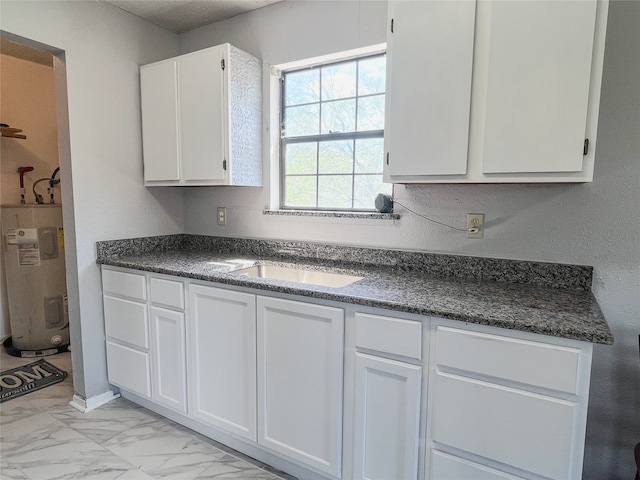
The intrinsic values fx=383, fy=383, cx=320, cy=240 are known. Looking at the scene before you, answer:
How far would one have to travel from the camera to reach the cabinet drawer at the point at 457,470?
1.26 meters

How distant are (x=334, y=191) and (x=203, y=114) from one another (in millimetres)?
876

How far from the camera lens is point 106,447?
194 cm

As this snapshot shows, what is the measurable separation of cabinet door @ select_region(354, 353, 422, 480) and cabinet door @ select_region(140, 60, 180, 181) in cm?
169

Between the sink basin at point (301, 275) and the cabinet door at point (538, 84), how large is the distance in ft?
2.89

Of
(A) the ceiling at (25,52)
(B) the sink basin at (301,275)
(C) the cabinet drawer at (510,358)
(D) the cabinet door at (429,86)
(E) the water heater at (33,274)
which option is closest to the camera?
(C) the cabinet drawer at (510,358)

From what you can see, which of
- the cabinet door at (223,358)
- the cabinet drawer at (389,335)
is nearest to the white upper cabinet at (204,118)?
the cabinet door at (223,358)

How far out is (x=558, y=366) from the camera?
1.13 meters

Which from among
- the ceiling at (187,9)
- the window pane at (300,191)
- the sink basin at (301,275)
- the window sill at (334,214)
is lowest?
the sink basin at (301,275)

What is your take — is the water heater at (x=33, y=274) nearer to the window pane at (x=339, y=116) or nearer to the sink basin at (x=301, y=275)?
the sink basin at (x=301, y=275)

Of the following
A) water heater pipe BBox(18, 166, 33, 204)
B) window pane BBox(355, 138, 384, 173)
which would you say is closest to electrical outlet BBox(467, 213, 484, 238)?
window pane BBox(355, 138, 384, 173)

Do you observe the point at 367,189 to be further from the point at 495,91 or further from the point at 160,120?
the point at 160,120

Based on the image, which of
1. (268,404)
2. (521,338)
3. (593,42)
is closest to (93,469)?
(268,404)

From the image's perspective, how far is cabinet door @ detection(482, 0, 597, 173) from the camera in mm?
1276

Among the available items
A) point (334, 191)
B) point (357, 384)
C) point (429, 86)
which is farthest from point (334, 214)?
point (357, 384)
